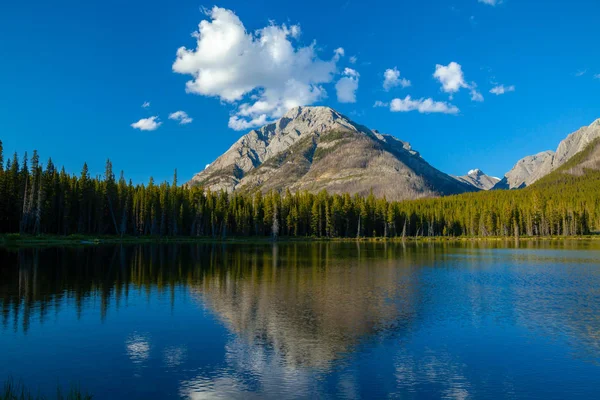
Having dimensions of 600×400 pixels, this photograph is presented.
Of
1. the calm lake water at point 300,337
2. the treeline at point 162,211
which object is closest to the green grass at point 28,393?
the calm lake water at point 300,337

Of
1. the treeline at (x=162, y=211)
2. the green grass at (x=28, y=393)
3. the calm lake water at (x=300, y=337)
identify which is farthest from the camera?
the treeline at (x=162, y=211)

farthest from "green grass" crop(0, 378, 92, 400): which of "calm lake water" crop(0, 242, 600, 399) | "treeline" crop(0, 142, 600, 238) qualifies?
"treeline" crop(0, 142, 600, 238)

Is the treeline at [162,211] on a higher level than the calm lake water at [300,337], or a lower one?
higher

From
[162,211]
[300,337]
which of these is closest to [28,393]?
[300,337]

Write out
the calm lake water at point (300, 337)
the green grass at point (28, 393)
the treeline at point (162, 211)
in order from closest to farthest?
the green grass at point (28, 393)
the calm lake water at point (300, 337)
the treeline at point (162, 211)

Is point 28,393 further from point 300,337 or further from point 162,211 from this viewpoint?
point 162,211

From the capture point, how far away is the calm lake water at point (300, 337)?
675 inches

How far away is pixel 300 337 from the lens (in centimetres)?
2391

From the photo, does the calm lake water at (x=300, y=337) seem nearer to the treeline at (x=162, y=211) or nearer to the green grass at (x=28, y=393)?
the green grass at (x=28, y=393)

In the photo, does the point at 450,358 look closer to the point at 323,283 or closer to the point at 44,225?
the point at 323,283

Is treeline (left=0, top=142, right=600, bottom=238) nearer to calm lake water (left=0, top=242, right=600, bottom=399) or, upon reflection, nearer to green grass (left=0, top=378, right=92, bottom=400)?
calm lake water (left=0, top=242, right=600, bottom=399)

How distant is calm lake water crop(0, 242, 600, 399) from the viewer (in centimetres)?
1714

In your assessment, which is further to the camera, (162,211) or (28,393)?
(162,211)

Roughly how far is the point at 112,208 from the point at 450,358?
13755cm
